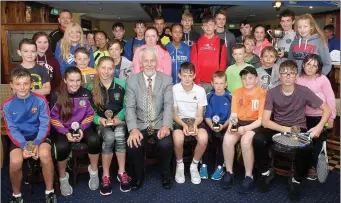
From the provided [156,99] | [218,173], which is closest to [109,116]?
[156,99]

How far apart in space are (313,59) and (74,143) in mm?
2357

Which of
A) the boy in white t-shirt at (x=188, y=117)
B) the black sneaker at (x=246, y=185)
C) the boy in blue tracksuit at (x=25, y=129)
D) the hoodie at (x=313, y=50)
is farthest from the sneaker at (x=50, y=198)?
the hoodie at (x=313, y=50)

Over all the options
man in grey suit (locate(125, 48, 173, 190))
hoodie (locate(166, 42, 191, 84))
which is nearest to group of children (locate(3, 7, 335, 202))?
man in grey suit (locate(125, 48, 173, 190))

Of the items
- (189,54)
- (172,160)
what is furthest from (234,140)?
(189,54)

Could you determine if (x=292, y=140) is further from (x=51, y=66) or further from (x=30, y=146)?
(x=51, y=66)

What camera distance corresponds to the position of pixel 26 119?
8.84 feet

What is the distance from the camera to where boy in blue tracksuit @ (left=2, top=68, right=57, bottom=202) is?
8.41 ft

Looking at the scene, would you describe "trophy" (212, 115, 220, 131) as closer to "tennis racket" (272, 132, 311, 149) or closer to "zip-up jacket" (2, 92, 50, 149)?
"tennis racket" (272, 132, 311, 149)

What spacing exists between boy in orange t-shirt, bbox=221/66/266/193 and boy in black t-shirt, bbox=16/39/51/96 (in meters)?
1.83

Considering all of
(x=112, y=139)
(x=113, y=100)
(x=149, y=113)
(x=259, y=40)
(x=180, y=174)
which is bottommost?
(x=180, y=174)

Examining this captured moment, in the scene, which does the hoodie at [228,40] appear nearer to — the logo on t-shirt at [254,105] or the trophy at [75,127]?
the logo on t-shirt at [254,105]

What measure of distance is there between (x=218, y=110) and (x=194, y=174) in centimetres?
69

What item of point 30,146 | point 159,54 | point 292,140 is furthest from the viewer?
point 159,54

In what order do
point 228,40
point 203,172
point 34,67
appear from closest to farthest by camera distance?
point 34,67 < point 203,172 < point 228,40
